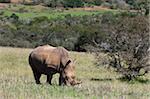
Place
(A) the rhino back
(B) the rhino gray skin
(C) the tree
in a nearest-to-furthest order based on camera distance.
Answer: (B) the rhino gray skin → (A) the rhino back → (C) the tree

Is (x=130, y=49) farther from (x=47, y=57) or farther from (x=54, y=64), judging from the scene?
(x=54, y=64)

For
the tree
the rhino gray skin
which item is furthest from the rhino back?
the tree

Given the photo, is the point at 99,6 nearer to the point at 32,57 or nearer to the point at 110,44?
the point at 110,44

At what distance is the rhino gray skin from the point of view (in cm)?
1527

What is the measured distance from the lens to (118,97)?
1151 cm

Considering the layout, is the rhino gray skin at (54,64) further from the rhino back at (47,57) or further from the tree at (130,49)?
the tree at (130,49)

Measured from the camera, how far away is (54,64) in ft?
52.5

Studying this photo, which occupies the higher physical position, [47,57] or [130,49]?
[47,57]

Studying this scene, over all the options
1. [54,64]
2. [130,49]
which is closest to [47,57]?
[54,64]

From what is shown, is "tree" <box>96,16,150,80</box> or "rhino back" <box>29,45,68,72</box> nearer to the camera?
"rhino back" <box>29,45,68,72</box>

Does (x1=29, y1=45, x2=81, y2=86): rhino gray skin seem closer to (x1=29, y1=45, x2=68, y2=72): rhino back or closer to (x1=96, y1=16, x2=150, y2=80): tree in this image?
(x1=29, y1=45, x2=68, y2=72): rhino back

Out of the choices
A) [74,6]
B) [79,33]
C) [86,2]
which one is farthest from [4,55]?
[86,2]

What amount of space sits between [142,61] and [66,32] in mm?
26684

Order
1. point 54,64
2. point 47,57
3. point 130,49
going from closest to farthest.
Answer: point 54,64 → point 47,57 → point 130,49
